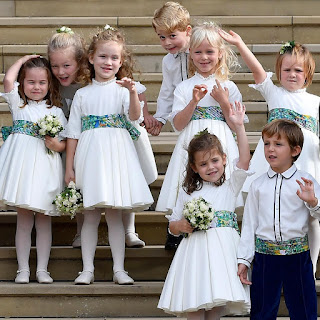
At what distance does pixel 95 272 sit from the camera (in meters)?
6.34

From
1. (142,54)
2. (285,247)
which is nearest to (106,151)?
(285,247)

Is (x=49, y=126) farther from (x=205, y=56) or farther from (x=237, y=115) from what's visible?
(x=237, y=115)

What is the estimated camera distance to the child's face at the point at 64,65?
6547mm

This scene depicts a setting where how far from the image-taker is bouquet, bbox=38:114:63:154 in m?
Answer: 6.23

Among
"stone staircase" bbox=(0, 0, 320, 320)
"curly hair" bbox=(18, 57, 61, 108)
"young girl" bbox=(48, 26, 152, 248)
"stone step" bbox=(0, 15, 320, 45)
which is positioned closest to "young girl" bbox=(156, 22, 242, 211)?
"young girl" bbox=(48, 26, 152, 248)

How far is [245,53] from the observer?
6.09 metres

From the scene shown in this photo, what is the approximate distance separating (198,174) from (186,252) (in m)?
0.47

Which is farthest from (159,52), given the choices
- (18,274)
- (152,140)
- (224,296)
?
(224,296)

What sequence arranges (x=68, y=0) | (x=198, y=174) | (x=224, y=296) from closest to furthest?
(x=224, y=296)
(x=198, y=174)
(x=68, y=0)

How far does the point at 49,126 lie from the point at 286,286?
1.88 m

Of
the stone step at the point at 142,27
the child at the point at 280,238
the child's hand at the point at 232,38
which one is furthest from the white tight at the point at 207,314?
the stone step at the point at 142,27

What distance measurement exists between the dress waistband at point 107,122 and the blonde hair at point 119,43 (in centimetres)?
34

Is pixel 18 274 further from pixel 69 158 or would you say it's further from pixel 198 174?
pixel 198 174

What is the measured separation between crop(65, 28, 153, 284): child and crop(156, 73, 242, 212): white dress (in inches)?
6.5
